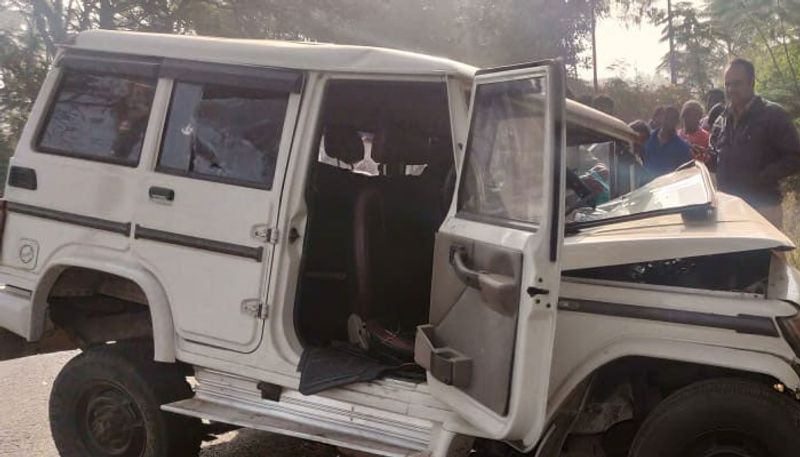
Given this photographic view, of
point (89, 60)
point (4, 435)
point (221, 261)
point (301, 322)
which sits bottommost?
point (4, 435)

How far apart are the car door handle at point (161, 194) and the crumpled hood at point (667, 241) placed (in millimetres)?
1959

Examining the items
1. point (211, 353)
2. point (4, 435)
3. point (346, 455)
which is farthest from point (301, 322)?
point (4, 435)

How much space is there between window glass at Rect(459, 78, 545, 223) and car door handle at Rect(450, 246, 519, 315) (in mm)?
227

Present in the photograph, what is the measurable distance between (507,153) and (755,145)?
2930mm

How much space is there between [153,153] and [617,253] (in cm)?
237

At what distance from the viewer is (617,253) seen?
9.19ft

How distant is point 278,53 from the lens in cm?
358

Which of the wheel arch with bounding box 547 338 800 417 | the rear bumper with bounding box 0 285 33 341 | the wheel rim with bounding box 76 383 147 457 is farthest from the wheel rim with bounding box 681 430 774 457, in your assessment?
the rear bumper with bounding box 0 285 33 341

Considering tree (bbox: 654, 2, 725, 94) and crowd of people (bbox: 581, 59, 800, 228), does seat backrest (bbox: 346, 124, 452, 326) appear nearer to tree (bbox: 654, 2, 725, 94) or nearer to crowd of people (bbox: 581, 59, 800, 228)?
crowd of people (bbox: 581, 59, 800, 228)

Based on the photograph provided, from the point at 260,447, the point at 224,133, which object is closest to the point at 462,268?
the point at 224,133

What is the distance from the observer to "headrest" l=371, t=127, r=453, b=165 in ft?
13.2

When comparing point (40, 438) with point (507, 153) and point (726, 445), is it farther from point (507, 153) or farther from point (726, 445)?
point (726, 445)

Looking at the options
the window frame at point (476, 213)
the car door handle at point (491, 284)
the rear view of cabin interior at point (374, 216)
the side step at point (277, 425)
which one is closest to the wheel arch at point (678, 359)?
the car door handle at point (491, 284)

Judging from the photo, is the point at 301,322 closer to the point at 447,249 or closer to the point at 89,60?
the point at 447,249
